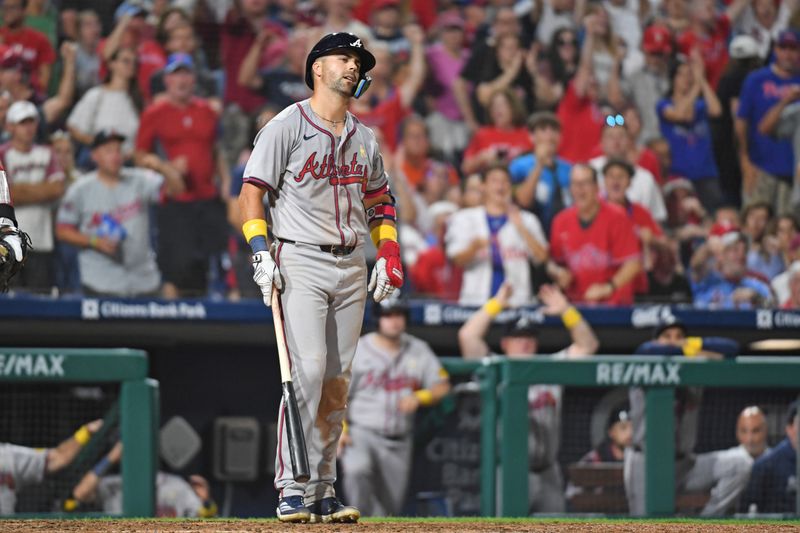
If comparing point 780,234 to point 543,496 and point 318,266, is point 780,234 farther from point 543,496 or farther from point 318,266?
point 318,266

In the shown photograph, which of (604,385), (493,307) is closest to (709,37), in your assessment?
(493,307)

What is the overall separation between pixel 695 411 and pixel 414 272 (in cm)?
264

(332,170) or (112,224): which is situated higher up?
(112,224)

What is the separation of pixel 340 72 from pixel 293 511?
155cm

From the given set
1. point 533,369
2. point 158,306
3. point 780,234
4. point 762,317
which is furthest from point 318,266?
point 780,234

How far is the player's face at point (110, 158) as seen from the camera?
852 cm

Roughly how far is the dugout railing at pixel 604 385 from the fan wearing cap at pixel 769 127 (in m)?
3.21

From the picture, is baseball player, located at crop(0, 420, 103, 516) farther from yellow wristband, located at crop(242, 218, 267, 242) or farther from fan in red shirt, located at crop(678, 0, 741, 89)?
fan in red shirt, located at crop(678, 0, 741, 89)

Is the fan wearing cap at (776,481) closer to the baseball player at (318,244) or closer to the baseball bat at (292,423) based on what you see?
the baseball player at (318,244)

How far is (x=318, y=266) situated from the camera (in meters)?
4.48

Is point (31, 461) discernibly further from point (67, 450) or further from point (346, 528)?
point (346, 528)

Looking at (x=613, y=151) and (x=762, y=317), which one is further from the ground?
(x=613, y=151)

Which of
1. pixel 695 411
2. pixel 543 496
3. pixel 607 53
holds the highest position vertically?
pixel 607 53

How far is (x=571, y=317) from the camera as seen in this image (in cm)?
803
